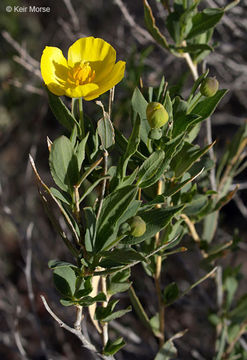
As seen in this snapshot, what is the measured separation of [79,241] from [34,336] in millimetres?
2697

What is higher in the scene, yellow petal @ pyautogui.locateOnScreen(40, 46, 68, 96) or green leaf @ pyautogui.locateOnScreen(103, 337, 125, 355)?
yellow petal @ pyautogui.locateOnScreen(40, 46, 68, 96)

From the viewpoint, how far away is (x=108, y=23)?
11.9 feet

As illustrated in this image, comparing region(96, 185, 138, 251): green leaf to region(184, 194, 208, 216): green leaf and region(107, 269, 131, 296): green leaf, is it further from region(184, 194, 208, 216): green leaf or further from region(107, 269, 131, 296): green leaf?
region(184, 194, 208, 216): green leaf

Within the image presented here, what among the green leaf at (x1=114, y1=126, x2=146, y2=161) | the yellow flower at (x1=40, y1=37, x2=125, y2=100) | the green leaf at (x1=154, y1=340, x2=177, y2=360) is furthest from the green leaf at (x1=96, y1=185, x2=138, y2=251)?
the green leaf at (x1=154, y1=340, x2=177, y2=360)

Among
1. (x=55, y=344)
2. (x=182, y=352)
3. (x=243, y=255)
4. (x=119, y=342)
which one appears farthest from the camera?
(x=243, y=255)

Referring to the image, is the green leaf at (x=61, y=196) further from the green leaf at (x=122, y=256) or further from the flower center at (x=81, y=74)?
A: the flower center at (x=81, y=74)

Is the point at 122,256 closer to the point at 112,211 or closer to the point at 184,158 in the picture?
the point at 112,211

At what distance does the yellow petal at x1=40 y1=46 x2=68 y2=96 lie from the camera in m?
0.85

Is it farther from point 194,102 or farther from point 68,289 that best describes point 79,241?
point 194,102

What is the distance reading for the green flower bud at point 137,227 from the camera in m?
0.74

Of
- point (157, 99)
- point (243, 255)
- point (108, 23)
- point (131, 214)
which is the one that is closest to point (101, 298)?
point (131, 214)

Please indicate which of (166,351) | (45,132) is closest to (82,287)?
(166,351)

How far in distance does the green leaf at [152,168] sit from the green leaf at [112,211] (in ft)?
0.21

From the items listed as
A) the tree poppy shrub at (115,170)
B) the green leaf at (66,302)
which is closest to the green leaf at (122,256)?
the tree poppy shrub at (115,170)
